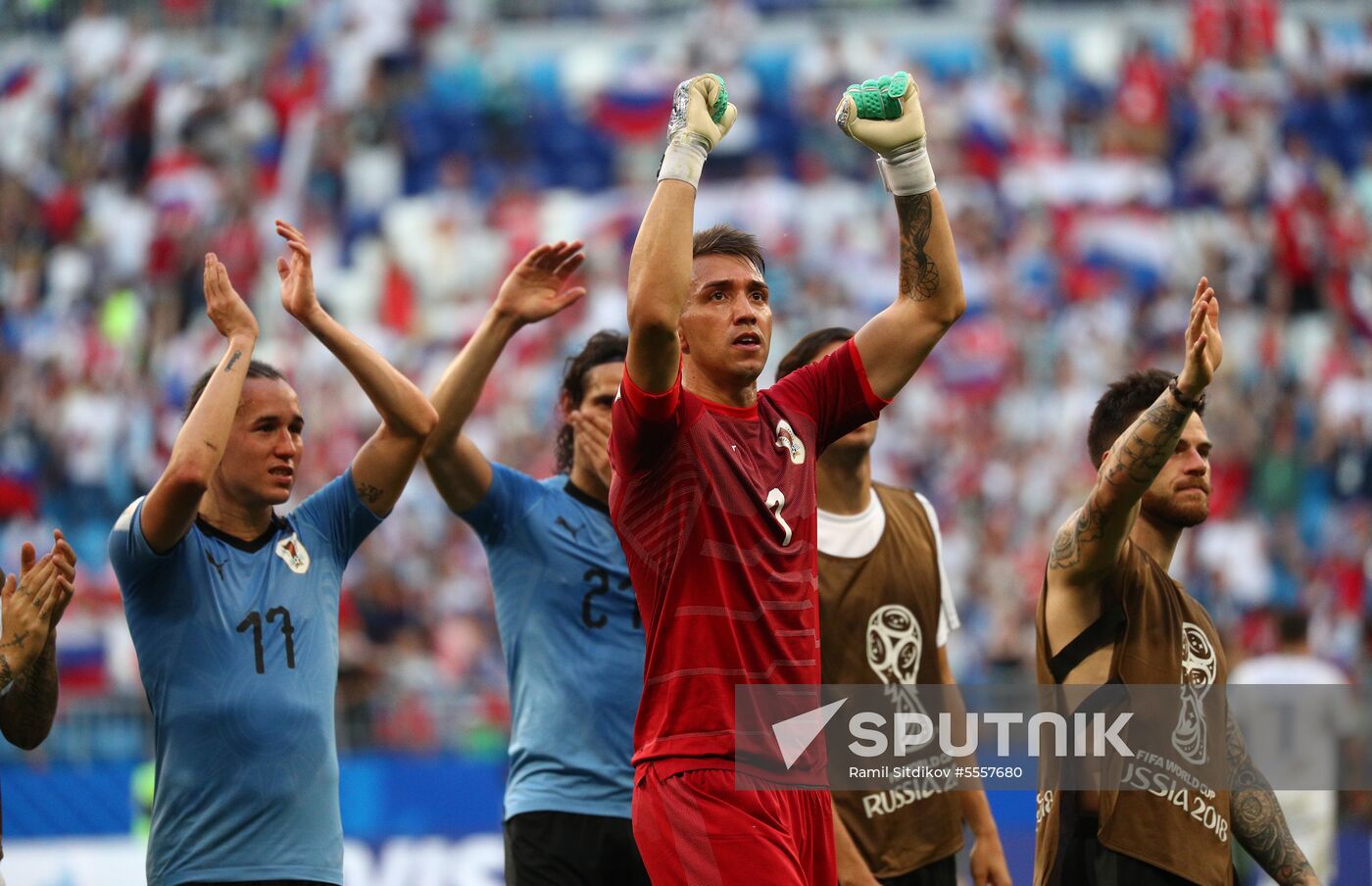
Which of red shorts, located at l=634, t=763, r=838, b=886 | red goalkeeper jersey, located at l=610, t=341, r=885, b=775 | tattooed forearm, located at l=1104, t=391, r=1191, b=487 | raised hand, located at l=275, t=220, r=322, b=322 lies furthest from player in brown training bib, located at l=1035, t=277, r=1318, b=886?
raised hand, located at l=275, t=220, r=322, b=322

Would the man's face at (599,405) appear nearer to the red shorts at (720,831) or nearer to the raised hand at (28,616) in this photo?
the raised hand at (28,616)

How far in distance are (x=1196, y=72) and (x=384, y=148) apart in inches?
379

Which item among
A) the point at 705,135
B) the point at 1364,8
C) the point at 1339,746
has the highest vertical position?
the point at 1364,8

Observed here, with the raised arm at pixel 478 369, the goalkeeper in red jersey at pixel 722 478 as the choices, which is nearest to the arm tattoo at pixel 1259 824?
the goalkeeper in red jersey at pixel 722 478

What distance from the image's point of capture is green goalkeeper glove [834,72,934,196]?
4.96 meters

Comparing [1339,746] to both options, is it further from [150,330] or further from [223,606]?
[150,330]

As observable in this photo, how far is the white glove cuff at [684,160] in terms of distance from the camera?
467 cm

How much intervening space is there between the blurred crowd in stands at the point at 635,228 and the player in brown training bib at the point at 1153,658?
6.94 m

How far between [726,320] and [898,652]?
2121 millimetres

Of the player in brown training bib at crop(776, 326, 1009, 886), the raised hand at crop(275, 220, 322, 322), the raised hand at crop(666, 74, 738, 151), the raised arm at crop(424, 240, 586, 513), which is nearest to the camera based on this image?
the raised hand at crop(666, 74, 738, 151)

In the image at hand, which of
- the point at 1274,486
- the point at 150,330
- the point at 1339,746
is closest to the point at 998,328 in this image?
the point at 1274,486

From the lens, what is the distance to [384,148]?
71.8 ft

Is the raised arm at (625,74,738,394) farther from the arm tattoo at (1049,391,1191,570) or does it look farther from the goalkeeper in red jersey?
→ the arm tattoo at (1049,391,1191,570)

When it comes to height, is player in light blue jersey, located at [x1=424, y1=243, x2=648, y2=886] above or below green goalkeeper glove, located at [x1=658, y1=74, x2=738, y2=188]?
below
